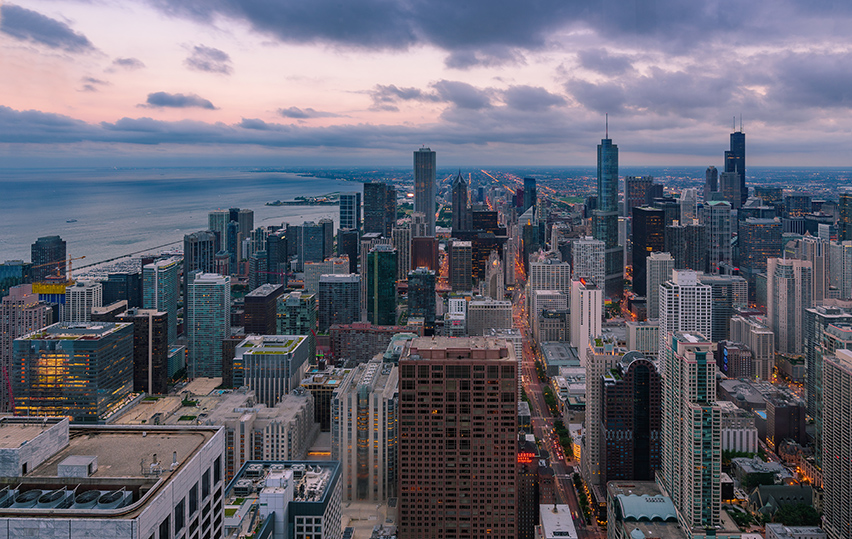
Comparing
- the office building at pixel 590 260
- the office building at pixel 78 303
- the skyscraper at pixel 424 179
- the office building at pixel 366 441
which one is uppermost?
the skyscraper at pixel 424 179

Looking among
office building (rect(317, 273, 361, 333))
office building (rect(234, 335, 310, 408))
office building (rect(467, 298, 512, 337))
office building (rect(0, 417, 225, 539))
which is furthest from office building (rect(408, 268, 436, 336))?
office building (rect(0, 417, 225, 539))

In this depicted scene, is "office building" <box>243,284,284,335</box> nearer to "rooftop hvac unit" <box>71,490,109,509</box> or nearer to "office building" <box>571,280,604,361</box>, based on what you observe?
"office building" <box>571,280,604,361</box>

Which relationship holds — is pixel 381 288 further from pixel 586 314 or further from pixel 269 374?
pixel 269 374

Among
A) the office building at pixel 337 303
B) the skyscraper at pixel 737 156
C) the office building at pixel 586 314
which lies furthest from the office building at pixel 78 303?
A: the skyscraper at pixel 737 156

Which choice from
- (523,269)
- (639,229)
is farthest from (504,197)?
(639,229)

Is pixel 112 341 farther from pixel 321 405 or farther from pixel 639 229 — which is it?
pixel 639 229

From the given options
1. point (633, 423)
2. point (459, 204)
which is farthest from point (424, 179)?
point (633, 423)

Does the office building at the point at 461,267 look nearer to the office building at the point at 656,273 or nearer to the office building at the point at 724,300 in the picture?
the office building at the point at 656,273

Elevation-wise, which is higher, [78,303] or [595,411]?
[78,303]
